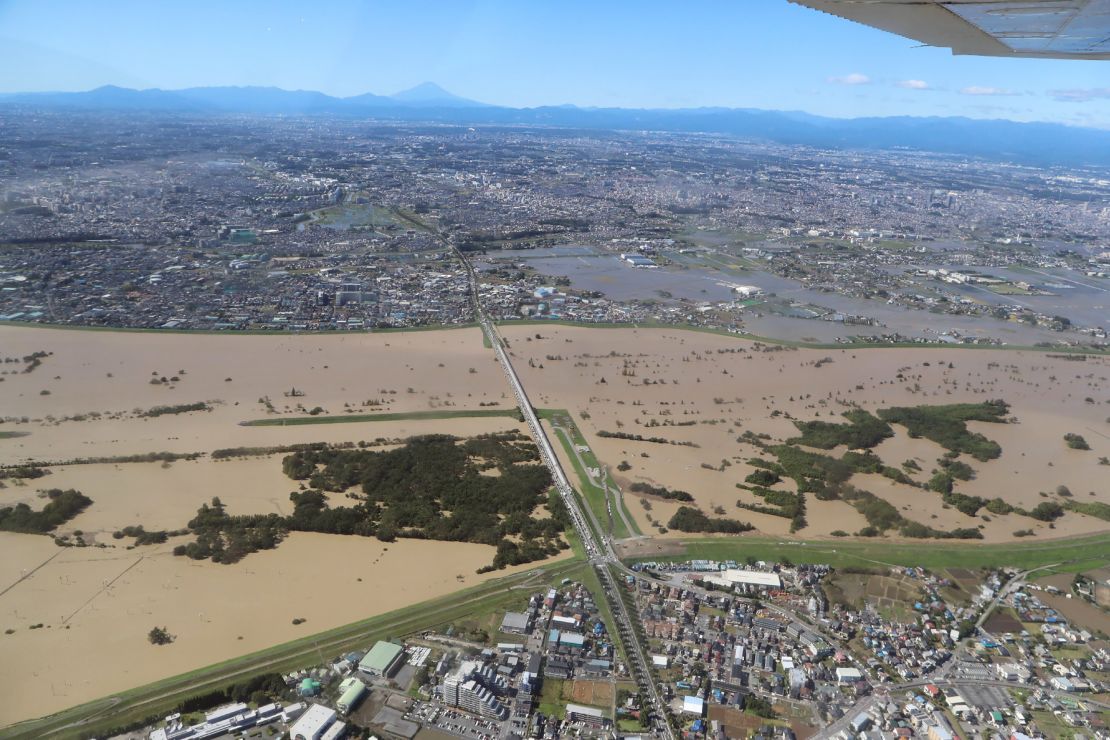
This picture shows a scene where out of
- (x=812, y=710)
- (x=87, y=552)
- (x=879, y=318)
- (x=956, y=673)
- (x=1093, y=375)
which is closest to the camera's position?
(x=812, y=710)

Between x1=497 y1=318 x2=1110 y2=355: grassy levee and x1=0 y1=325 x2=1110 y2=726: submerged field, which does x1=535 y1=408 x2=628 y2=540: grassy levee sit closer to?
x1=0 y1=325 x2=1110 y2=726: submerged field

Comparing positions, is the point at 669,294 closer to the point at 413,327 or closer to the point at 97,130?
the point at 413,327

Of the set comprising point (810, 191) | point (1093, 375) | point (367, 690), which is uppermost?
point (810, 191)

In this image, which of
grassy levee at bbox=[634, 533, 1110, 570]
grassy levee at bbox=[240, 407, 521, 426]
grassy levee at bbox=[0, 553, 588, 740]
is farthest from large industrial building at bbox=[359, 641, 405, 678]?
grassy levee at bbox=[240, 407, 521, 426]

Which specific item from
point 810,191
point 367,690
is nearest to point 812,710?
point 367,690

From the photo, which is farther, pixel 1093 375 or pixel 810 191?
pixel 810 191
